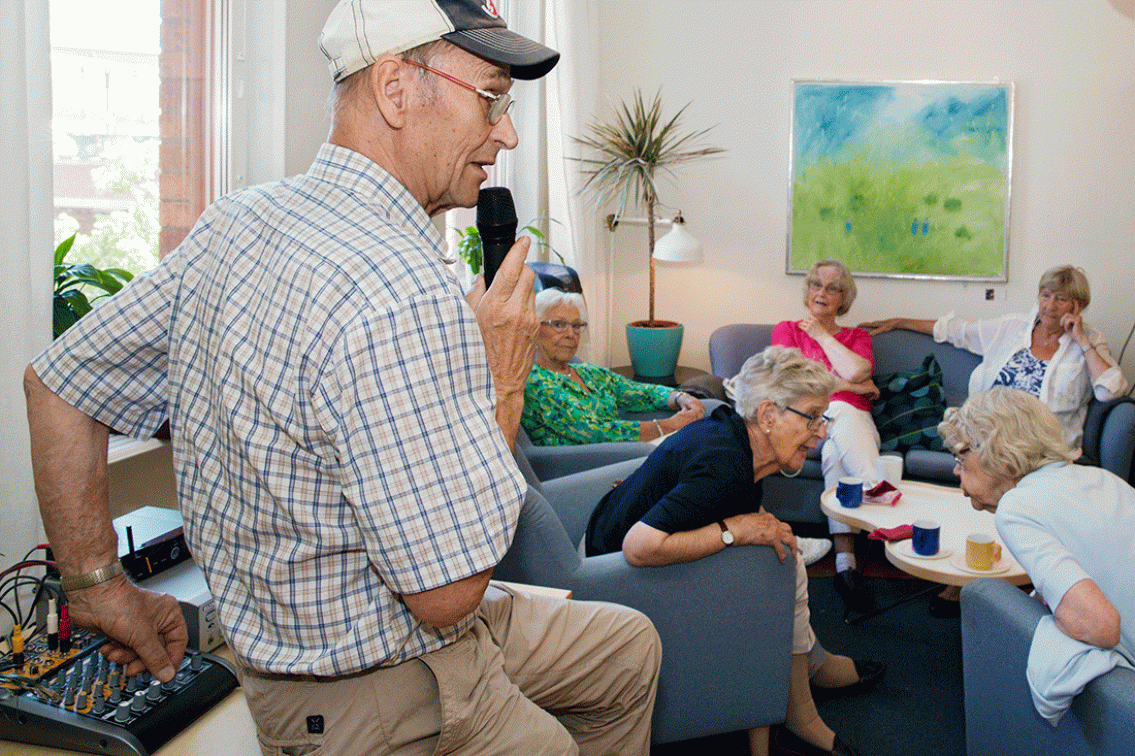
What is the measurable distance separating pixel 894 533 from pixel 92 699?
230cm

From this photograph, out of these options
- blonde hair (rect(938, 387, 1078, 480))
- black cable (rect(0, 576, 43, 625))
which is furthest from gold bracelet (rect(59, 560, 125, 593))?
blonde hair (rect(938, 387, 1078, 480))

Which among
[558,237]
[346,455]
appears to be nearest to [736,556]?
[346,455]

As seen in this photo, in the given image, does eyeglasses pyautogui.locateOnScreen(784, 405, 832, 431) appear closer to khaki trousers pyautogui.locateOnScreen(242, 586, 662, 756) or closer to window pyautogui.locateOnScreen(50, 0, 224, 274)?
khaki trousers pyautogui.locateOnScreen(242, 586, 662, 756)

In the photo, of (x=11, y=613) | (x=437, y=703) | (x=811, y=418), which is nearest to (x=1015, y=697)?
(x=811, y=418)

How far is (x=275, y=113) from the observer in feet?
8.47

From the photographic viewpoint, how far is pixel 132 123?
92.4 inches

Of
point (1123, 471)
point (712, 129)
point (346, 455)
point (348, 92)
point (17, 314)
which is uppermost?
point (712, 129)

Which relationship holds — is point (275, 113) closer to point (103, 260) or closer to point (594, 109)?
point (103, 260)

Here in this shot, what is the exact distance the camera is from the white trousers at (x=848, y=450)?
3.83 meters

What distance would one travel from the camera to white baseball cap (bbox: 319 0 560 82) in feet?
3.47

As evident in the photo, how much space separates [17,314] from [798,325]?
357cm

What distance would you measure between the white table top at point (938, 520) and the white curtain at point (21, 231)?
2.25 meters

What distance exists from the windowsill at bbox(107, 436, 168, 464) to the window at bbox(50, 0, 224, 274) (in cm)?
48

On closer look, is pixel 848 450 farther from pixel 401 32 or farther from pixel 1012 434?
pixel 401 32
